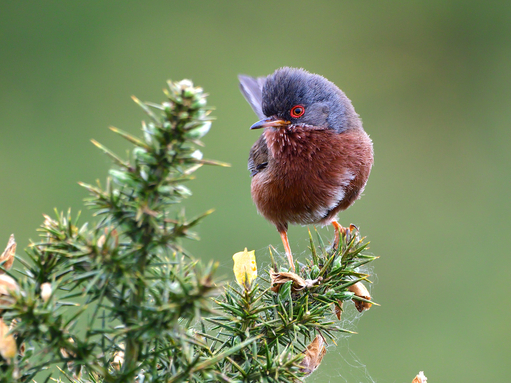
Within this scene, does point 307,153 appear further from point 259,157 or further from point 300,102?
point 259,157

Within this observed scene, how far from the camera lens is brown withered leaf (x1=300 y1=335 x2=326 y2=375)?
1.37 meters

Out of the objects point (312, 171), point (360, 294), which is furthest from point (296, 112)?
point (360, 294)

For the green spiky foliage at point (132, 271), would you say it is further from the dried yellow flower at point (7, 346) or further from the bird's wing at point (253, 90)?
the bird's wing at point (253, 90)

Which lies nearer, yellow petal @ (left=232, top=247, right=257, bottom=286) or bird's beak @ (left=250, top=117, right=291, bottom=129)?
yellow petal @ (left=232, top=247, right=257, bottom=286)

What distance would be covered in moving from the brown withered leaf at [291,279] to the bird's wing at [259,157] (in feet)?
6.07

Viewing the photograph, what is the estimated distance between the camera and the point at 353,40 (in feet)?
23.7

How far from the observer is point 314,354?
1.39m

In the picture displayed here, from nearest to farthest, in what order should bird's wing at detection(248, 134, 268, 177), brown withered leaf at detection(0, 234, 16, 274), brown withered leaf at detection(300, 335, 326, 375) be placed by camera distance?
brown withered leaf at detection(0, 234, 16, 274)
brown withered leaf at detection(300, 335, 326, 375)
bird's wing at detection(248, 134, 268, 177)

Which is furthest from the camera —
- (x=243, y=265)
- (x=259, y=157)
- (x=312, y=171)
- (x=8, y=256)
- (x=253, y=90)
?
(x=253, y=90)

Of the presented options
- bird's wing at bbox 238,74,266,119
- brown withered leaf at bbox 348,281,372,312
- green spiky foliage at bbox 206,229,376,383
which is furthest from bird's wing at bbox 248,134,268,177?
brown withered leaf at bbox 348,281,372,312

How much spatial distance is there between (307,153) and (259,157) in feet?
2.02

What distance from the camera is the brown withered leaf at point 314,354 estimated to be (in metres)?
1.37

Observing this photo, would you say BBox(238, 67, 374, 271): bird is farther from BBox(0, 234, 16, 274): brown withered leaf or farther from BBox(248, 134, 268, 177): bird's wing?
BBox(0, 234, 16, 274): brown withered leaf

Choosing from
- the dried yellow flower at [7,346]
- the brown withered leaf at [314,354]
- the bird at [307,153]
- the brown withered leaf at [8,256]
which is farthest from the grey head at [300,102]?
the dried yellow flower at [7,346]
